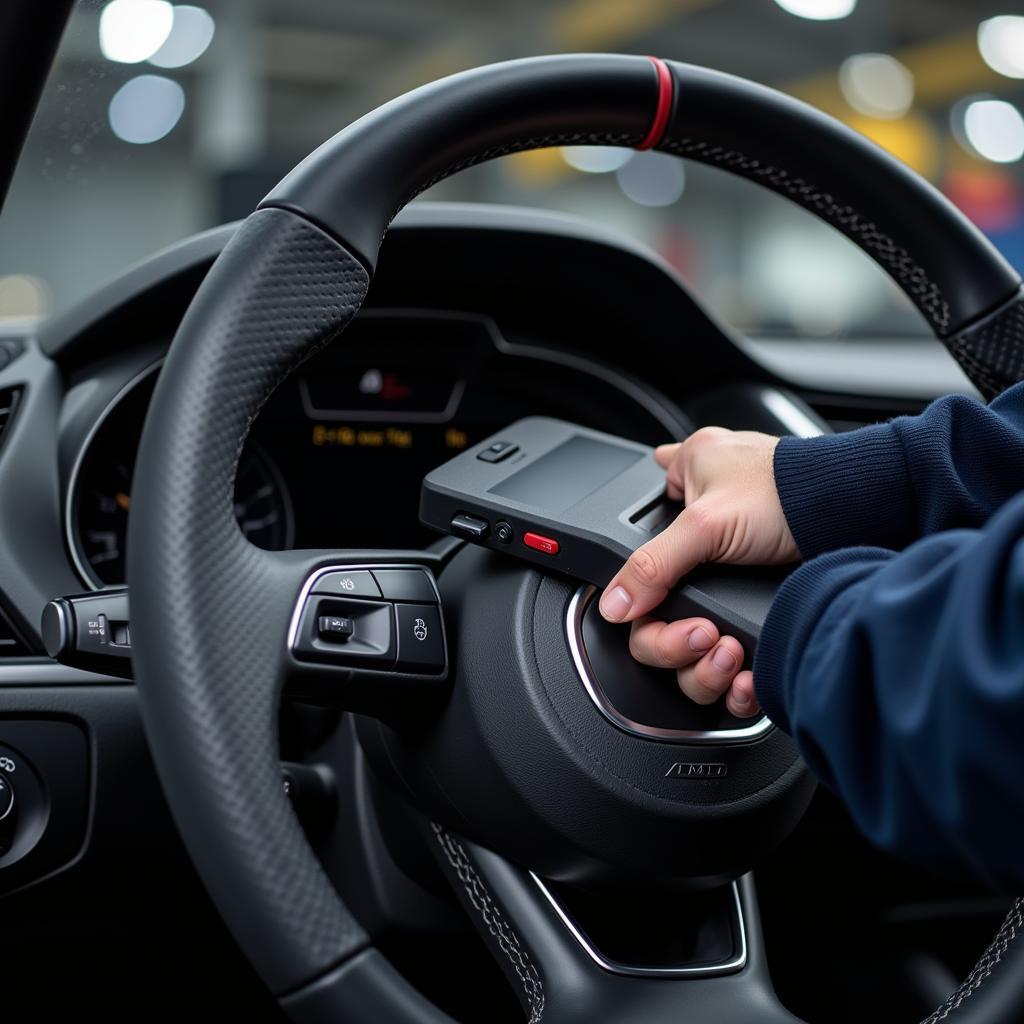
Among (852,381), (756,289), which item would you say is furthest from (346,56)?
(852,381)

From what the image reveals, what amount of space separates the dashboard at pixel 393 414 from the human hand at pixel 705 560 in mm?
538

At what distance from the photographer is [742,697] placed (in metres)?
0.68

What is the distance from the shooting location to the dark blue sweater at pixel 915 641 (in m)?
0.45

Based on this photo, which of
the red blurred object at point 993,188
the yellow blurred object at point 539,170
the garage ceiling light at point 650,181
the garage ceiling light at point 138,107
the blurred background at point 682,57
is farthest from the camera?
the garage ceiling light at point 650,181

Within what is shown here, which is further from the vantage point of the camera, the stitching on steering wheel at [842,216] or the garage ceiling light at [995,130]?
the garage ceiling light at [995,130]

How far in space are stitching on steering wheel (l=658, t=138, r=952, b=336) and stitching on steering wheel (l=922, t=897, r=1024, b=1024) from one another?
0.38 m

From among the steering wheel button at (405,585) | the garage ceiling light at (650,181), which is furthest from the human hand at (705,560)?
the garage ceiling light at (650,181)

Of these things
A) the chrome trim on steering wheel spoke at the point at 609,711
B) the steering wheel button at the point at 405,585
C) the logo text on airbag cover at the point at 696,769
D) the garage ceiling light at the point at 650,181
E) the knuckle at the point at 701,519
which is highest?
the knuckle at the point at 701,519

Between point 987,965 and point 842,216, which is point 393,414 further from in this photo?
point 987,965

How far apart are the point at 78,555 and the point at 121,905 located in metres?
0.28

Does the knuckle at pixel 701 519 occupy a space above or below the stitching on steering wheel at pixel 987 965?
above

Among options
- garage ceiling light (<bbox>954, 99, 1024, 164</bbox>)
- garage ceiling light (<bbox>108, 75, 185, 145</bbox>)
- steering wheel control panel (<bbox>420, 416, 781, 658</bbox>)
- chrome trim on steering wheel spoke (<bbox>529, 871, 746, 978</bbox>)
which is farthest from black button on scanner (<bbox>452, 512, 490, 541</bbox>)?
garage ceiling light (<bbox>954, 99, 1024, 164</bbox>)

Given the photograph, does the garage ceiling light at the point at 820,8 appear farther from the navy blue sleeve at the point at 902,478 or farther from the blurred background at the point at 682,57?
the navy blue sleeve at the point at 902,478

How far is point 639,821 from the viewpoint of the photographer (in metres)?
0.70
